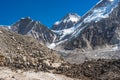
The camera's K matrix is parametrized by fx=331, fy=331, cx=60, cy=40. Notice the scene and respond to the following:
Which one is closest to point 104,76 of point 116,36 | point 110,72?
point 110,72

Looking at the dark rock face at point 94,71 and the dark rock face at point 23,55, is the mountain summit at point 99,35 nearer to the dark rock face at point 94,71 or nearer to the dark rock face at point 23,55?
the dark rock face at point 94,71

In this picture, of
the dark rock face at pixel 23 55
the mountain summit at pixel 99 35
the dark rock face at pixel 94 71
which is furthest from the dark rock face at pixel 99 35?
the dark rock face at pixel 23 55

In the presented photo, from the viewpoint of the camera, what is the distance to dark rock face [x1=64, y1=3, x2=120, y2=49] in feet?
556

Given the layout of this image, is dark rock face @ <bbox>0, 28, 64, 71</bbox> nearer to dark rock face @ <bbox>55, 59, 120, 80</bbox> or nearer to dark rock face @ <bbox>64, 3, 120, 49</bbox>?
dark rock face @ <bbox>55, 59, 120, 80</bbox>

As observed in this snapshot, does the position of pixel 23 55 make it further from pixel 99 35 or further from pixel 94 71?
pixel 99 35

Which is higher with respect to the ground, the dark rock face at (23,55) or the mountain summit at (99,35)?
the mountain summit at (99,35)

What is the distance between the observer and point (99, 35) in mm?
178375

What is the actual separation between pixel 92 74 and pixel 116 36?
457ft

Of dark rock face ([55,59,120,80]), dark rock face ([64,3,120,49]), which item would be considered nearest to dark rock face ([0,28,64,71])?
dark rock face ([55,59,120,80])

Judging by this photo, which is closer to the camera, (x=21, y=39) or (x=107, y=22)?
(x=21, y=39)

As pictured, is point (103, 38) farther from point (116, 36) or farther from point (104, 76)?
point (104, 76)

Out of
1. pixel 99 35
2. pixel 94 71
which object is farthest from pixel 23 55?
pixel 99 35

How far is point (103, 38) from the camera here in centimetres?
17412

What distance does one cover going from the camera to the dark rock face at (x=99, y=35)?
6668 inches
